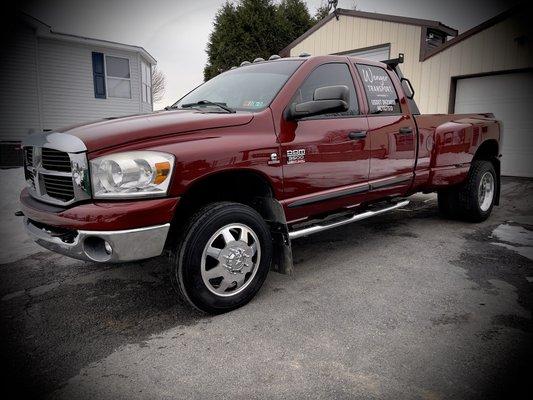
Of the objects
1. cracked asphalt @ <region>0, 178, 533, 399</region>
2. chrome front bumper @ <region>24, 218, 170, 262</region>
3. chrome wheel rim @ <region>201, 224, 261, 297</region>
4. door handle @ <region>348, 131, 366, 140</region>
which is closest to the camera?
cracked asphalt @ <region>0, 178, 533, 399</region>

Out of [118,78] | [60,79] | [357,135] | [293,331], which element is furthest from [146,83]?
[293,331]

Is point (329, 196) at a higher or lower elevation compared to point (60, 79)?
lower

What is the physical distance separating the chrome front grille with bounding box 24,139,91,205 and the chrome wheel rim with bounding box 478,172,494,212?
4.97 meters

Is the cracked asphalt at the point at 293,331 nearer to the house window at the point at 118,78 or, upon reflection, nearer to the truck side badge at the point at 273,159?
the truck side badge at the point at 273,159

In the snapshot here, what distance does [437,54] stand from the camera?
34.3ft

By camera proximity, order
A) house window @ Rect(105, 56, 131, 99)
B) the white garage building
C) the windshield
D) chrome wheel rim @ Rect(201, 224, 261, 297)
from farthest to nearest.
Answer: house window @ Rect(105, 56, 131, 99) < the white garage building < the windshield < chrome wheel rim @ Rect(201, 224, 261, 297)

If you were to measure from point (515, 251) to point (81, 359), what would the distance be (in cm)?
420

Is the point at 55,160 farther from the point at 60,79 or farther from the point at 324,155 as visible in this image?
the point at 60,79

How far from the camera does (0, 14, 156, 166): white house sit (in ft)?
46.2

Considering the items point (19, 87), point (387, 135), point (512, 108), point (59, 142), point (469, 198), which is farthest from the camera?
point (19, 87)

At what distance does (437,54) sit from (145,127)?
10193 millimetres

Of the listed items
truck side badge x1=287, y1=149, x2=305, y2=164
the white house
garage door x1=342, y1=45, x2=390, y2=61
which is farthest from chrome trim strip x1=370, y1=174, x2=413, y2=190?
the white house

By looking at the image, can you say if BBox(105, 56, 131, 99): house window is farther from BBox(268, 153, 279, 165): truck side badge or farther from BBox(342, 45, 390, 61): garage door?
BBox(268, 153, 279, 165): truck side badge

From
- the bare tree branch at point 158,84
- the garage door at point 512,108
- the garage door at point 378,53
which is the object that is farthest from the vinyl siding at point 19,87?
the bare tree branch at point 158,84
